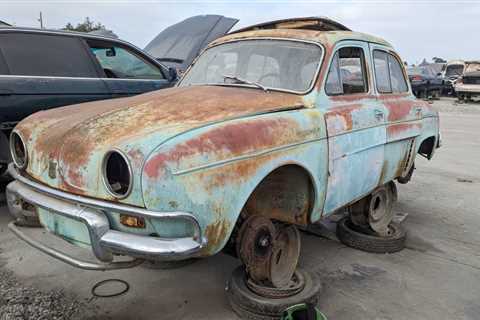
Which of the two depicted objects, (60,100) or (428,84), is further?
(428,84)

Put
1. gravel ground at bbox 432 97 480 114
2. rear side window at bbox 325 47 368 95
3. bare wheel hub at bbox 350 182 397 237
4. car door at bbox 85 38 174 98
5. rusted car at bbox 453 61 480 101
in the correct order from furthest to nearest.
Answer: rusted car at bbox 453 61 480 101 < gravel ground at bbox 432 97 480 114 < car door at bbox 85 38 174 98 < bare wheel hub at bbox 350 182 397 237 < rear side window at bbox 325 47 368 95

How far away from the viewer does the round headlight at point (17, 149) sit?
2990mm

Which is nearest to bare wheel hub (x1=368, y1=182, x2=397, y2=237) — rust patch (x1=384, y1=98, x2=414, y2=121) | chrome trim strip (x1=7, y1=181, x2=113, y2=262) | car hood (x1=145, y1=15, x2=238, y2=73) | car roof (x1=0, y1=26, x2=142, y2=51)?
rust patch (x1=384, y1=98, x2=414, y2=121)

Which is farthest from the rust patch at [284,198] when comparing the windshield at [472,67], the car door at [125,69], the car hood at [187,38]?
the windshield at [472,67]

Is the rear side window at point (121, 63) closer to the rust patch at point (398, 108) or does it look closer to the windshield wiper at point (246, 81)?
the windshield wiper at point (246, 81)

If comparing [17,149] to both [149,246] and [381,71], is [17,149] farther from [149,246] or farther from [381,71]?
[381,71]

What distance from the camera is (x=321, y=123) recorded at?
9.82ft

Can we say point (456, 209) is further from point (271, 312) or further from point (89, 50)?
point (89, 50)

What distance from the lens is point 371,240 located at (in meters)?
4.10

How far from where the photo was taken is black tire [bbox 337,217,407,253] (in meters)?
4.07

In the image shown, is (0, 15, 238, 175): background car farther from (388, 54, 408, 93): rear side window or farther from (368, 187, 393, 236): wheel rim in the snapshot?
(368, 187, 393, 236): wheel rim

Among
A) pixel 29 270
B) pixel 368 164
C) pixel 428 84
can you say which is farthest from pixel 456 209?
pixel 428 84

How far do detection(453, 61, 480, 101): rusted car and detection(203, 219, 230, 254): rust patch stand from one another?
20.4 meters

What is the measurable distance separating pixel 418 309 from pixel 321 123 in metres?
1.45
